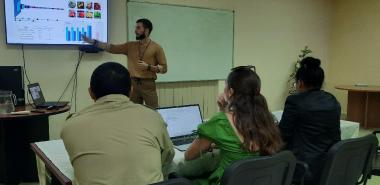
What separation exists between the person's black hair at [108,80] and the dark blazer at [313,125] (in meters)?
1.13

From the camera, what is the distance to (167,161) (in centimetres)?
166

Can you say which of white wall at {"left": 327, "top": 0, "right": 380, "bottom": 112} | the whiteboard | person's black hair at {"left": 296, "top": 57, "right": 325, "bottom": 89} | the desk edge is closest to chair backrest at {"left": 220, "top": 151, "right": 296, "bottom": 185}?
the desk edge

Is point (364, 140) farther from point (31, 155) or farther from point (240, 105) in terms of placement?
point (31, 155)

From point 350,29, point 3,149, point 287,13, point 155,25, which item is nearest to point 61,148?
point 3,149

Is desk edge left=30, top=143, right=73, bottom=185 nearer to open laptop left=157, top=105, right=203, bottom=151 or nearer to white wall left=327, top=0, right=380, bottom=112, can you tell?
open laptop left=157, top=105, right=203, bottom=151

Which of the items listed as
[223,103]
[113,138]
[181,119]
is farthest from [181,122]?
[113,138]

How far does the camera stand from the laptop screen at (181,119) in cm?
220

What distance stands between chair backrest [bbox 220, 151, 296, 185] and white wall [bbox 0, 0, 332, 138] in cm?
312

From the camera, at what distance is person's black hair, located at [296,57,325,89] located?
2.21 m

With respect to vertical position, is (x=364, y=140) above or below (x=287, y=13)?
below

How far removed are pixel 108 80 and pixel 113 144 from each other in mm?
275

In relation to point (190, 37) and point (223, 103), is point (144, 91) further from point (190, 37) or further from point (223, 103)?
point (223, 103)

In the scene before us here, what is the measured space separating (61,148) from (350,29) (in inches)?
236

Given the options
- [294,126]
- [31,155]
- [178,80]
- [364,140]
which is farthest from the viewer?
[178,80]
